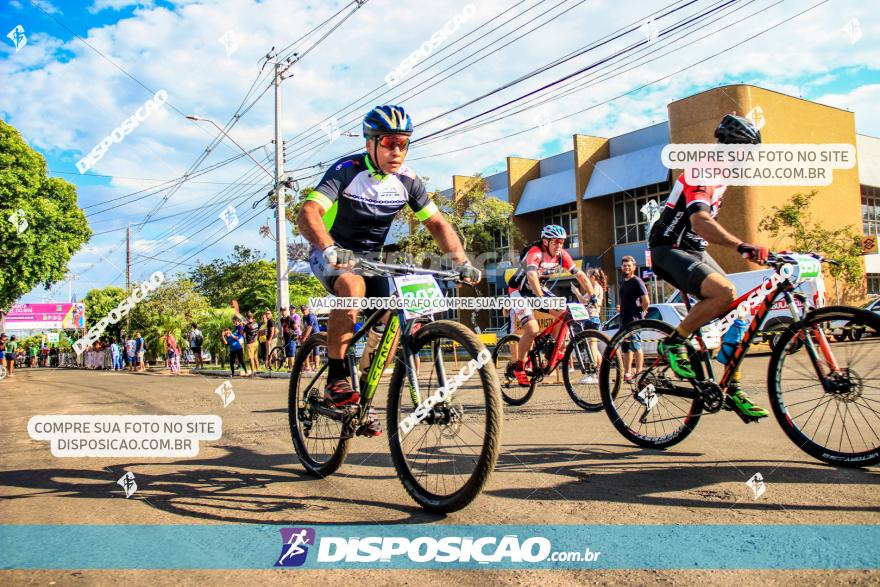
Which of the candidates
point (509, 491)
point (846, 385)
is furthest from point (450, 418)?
point (846, 385)

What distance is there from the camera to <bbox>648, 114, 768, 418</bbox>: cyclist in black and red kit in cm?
421

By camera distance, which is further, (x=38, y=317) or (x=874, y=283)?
(x=38, y=317)

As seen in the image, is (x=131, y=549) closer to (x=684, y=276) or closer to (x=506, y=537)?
(x=506, y=537)

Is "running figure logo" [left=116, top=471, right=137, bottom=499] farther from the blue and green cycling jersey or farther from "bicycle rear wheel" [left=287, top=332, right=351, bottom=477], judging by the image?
the blue and green cycling jersey

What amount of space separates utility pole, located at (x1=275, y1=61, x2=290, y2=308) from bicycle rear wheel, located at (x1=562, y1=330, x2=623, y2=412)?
1558 centimetres

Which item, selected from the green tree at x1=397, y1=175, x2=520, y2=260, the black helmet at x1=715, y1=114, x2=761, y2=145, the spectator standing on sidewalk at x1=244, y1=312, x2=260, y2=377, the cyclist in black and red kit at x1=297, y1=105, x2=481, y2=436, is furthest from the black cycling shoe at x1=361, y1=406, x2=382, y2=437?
the green tree at x1=397, y1=175, x2=520, y2=260

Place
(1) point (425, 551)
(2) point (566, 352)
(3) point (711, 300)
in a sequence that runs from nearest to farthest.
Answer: (1) point (425, 551), (3) point (711, 300), (2) point (566, 352)

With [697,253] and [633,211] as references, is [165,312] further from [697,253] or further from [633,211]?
[697,253]

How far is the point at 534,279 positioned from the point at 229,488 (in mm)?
4740

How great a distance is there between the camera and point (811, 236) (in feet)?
100

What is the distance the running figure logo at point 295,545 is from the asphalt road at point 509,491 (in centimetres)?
12

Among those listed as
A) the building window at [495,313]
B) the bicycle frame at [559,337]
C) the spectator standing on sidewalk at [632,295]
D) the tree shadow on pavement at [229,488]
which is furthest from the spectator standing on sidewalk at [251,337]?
the building window at [495,313]

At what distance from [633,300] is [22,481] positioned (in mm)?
8140

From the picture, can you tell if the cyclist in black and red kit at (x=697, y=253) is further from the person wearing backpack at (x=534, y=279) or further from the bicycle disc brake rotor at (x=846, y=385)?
the person wearing backpack at (x=534, y=279)
